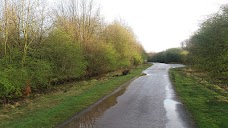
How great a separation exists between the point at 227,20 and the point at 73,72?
1861 centimetres

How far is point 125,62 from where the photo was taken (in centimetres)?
4603

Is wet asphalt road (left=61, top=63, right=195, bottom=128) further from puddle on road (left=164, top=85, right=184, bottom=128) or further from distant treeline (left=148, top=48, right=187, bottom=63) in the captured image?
distant treeline (left=148, top=48, right=187, bottom=63)

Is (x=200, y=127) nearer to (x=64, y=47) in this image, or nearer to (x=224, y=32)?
(x=224, y=32)

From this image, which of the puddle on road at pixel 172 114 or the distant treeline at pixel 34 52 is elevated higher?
the distant treeline at pixel 34 52

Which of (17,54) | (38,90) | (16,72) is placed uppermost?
(17,54)

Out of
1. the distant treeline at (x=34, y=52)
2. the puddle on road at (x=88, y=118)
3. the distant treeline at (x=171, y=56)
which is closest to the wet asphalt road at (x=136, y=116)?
the puddle on road at (x=88, y=118)

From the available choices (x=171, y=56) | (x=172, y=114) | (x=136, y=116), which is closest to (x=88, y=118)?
(x=136, y=116)

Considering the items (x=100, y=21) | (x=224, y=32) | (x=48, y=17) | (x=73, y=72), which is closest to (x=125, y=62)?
(x=100, y=21)

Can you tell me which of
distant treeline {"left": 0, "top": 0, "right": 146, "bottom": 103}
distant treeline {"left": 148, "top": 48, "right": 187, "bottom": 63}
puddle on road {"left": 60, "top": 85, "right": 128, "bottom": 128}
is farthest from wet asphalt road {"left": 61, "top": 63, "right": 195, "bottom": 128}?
distant treeline {"left": 148, "top": 48, "right": 187, "bottom": 63}

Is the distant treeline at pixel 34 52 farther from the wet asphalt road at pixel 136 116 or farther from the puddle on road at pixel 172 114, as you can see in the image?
the puddle on road at pixel 172 114

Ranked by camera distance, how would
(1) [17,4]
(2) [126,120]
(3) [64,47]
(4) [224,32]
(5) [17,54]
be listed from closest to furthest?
(2) [126,120], (4) [224,32], (5) [17,54], (1) [17,4], (3) [64,47]

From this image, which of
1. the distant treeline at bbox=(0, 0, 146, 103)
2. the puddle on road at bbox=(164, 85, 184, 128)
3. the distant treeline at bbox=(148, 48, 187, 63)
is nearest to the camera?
the puddle on road at bbox=(164, 85, 184, 128)

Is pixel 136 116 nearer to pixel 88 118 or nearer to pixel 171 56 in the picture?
pixel 88 118

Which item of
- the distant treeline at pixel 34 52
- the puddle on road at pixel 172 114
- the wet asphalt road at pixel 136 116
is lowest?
the puddle on road at pixel 172 114
